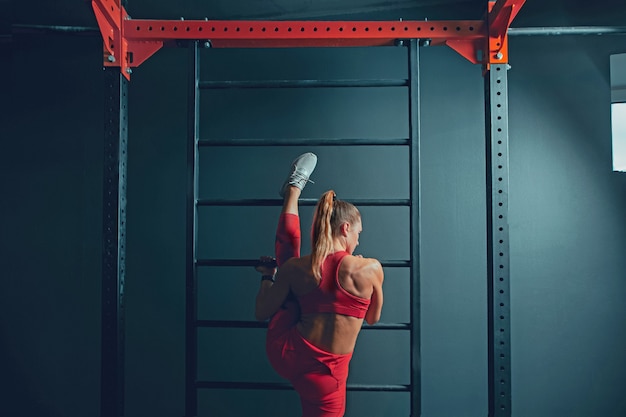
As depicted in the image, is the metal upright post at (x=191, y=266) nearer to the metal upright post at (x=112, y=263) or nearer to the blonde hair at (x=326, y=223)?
the metal upright post at (x=112, y=263)

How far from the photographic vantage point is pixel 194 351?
8.63ft

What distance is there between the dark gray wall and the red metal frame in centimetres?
97

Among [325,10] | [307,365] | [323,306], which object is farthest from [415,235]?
[325,10]

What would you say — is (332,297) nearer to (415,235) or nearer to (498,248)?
(415,235)

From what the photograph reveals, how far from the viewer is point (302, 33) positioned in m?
2.56

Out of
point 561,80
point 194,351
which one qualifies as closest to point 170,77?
point 194,351

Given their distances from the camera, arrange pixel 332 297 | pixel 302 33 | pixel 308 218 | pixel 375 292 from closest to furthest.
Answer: pixel 332 297 → pixel 375 292 → pixel 302 33 → pixel 308 218

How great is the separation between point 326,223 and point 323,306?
37 cm

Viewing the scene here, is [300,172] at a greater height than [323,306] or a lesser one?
greater

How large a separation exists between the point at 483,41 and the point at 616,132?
1814mm

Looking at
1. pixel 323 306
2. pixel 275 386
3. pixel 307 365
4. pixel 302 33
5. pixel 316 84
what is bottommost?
pixel 275 386

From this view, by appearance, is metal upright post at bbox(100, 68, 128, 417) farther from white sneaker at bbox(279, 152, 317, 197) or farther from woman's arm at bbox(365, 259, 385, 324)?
woman's arm at bbox(365, 259, 385, 324)

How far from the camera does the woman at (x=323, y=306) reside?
7.54 ft

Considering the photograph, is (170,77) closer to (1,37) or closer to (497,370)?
(1,37)
